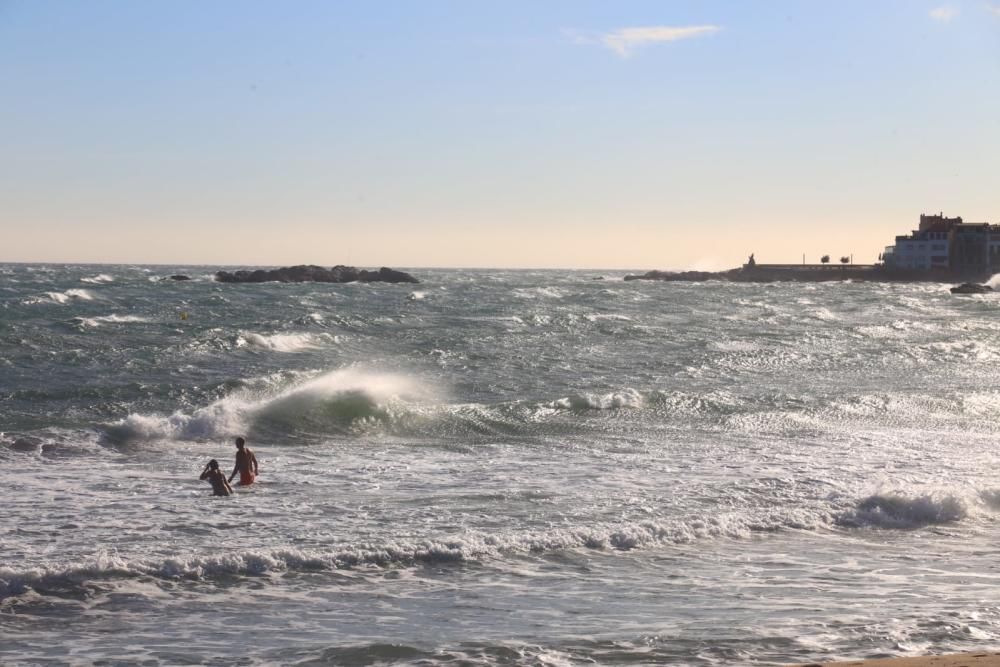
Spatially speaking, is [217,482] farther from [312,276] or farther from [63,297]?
[312,276]

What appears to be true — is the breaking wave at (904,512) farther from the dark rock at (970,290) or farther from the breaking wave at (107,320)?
the dark rock at (970,290)

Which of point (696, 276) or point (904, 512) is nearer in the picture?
point (904, 512)

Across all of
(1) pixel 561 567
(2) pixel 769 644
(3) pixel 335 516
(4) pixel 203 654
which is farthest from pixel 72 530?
(2) pixel 769 644

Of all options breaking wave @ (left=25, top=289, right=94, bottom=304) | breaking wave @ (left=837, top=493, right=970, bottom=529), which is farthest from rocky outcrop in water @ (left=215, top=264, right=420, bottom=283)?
breaking wave @ (left=837, top=493, right=970, bottom=529)

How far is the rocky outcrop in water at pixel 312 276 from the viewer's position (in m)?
104

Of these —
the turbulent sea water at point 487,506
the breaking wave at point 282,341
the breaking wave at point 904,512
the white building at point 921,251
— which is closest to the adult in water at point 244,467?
the turbulent sea water at point 487,506

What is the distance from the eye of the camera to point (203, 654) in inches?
360

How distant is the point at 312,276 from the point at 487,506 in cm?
9600

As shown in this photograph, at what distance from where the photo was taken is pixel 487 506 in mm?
15281

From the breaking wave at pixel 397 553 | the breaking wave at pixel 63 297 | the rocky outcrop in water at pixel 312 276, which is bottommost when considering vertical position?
the breaking wave at pixel 397 553

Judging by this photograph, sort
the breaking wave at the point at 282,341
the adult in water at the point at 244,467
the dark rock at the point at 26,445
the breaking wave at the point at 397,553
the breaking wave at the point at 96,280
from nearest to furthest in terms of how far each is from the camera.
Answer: the breaking wave at the point at 397,553 → the adult in water at the point at 244,467 → the dark rock at the point at 26,445 → the breaking wave at the point at 282,341 → the breaking wave at the point at 96,280

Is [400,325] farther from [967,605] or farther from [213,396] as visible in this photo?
[967,605]

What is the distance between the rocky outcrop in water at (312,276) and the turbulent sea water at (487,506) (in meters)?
67.3

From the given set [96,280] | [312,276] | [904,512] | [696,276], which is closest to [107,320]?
[904,512]
